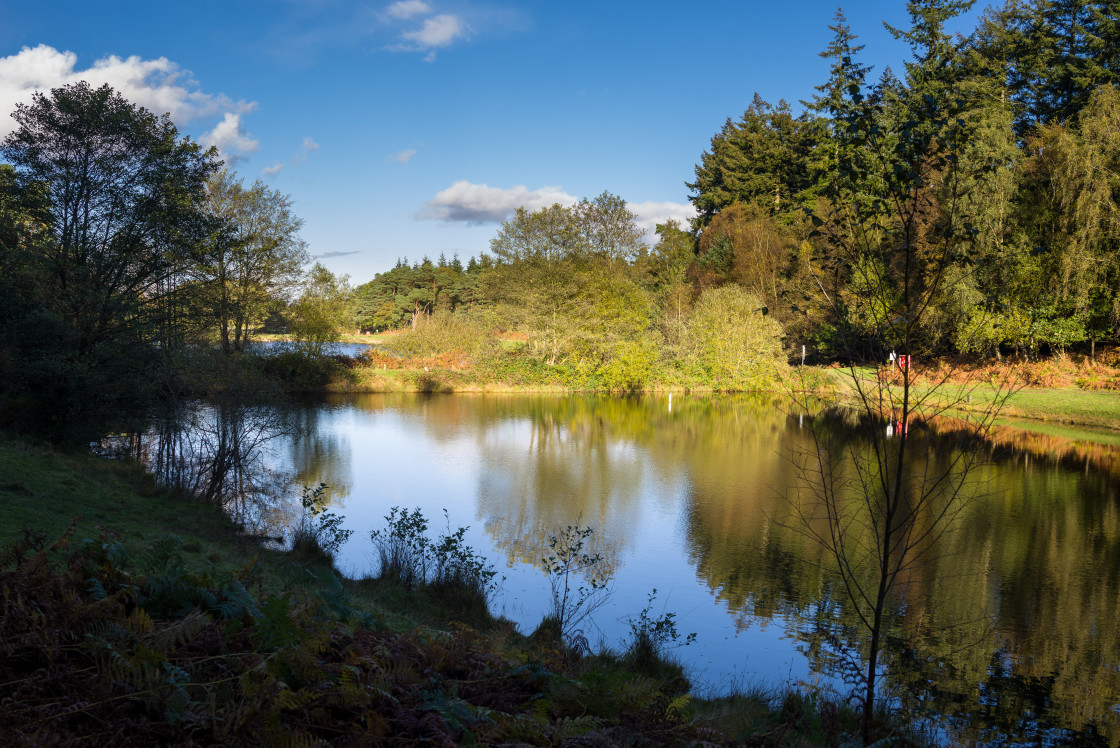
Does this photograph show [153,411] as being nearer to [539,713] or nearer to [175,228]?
[175,228]

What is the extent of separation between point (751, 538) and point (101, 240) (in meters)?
15.5

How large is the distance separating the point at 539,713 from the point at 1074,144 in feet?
106

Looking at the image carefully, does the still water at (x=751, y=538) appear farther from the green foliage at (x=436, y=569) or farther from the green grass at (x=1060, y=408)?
the green grass at (x=1060, y=408)

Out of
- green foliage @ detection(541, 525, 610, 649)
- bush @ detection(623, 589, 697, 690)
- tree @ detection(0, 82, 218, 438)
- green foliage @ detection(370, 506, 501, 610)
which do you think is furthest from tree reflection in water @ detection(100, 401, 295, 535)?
bush @ detection(623, 589, 697, 690)

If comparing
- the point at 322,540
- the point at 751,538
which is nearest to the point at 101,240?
the point at 322,540

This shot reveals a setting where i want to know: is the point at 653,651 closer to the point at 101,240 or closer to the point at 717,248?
the point at 101,240

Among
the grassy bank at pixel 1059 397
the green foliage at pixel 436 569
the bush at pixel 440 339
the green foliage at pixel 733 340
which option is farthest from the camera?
the bush at pixel 440 339

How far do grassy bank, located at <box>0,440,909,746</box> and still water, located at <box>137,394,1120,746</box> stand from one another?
75.4 inches

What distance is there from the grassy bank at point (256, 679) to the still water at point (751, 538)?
6.28 feet

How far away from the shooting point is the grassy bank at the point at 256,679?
8.33 ft

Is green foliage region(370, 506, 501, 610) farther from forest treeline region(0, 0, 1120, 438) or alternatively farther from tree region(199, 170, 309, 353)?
tree region(199, 170, 309, 353)

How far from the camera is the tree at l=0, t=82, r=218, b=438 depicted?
13.9m


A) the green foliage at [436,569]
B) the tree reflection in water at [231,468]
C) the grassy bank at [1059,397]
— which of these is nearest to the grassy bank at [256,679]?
the green foliage at [436,569]

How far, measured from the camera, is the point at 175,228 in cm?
1653
